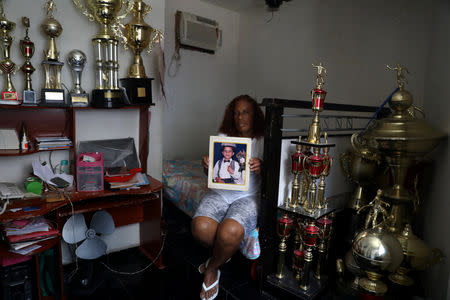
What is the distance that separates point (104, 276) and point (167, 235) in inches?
27.0

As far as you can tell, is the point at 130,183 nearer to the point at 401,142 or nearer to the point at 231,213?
the point at 231,213

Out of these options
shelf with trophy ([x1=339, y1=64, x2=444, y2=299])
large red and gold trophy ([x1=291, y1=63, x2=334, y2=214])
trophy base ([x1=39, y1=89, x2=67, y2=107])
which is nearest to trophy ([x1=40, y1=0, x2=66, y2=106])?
trophy base ([x1=39, y1=89, x2=67, y2=107])

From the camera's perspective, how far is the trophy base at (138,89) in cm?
202

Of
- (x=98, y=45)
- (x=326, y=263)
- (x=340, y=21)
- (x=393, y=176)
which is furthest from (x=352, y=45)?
(x=98, y=45)

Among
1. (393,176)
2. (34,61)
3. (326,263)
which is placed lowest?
(326,263)

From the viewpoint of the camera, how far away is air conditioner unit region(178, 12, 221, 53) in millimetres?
3430

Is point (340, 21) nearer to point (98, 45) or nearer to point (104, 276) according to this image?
point (98, 45)

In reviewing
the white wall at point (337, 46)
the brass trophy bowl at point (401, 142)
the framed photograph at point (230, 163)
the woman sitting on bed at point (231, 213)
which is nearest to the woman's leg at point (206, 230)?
the woman sitting on bed at point (231, 213)

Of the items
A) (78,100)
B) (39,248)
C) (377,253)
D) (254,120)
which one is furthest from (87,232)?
(377,253)

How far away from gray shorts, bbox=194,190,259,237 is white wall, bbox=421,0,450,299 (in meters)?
0.93

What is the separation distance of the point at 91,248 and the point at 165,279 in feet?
1.73

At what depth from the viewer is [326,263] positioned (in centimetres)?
180

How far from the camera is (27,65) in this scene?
1.75 metres

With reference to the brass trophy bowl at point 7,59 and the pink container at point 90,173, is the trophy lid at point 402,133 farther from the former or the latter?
the brass trophy bowl at point 7,59
